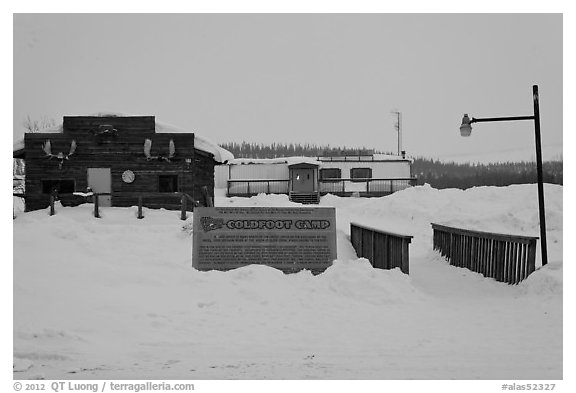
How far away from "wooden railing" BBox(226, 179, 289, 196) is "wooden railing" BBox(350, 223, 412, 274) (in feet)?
70.1

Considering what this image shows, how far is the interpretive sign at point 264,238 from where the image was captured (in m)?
8.88

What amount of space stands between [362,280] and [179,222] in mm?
8929

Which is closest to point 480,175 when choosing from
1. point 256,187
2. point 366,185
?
point 366,185

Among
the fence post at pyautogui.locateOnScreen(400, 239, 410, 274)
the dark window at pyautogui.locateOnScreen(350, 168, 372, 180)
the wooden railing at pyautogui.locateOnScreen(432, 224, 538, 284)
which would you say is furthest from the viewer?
the dark window at pyautogui.locateOnScreen(350, 168, 372, 180)

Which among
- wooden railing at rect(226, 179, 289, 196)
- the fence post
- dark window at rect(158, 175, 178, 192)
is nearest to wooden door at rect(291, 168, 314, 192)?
wooden railing at rect(226, 179, 289, 196)

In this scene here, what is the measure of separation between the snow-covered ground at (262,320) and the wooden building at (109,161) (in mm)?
8729

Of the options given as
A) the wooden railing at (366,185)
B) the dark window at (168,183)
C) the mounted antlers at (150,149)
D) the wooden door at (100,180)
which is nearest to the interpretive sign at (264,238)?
the mounted antlers at (150,149)

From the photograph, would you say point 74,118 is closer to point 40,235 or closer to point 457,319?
point 40,235

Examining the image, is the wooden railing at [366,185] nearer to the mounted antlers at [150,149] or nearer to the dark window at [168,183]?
the dark window at [168,183]

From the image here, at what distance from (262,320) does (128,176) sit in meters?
15.0

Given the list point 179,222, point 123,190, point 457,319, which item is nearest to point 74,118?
point 123,190

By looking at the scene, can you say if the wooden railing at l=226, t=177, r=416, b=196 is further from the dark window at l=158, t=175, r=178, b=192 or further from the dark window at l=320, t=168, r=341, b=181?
the dark window at l=158, t=175, r=178, b=192

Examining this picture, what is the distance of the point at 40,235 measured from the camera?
10539 mm

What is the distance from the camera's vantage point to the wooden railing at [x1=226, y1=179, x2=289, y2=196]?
3388 cm
